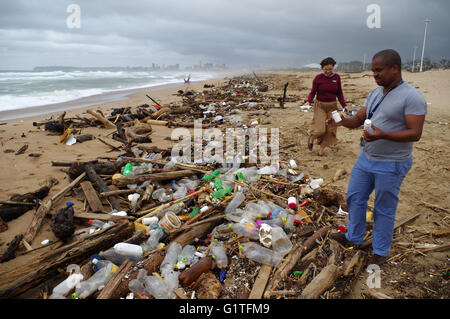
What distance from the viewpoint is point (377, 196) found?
2.48m

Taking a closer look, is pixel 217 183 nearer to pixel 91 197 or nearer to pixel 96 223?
pixel 96 223

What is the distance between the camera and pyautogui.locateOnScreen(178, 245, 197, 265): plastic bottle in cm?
281

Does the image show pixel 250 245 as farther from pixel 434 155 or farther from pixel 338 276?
pixel 434 155

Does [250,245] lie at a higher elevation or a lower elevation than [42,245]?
higher

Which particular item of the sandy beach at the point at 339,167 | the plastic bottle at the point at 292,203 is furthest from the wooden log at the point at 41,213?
the plastic bottle at the point at 292,203

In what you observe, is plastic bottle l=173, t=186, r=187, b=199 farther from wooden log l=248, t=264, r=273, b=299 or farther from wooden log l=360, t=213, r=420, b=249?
wooden log l=360, t=213, r=420, b=249

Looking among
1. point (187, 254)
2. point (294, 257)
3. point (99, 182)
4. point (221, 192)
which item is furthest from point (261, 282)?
point (99, 182)

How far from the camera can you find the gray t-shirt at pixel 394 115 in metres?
2.11

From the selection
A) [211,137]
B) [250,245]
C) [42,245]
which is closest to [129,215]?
[42,245]

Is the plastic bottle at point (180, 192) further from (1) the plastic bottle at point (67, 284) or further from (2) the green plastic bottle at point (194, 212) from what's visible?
(1) the plastic bottle at point (67, 284)

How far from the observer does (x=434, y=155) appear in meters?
5.48

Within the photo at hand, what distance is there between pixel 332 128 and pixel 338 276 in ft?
12.6

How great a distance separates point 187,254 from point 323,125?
4.33m

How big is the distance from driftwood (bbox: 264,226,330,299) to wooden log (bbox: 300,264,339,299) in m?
0.26
